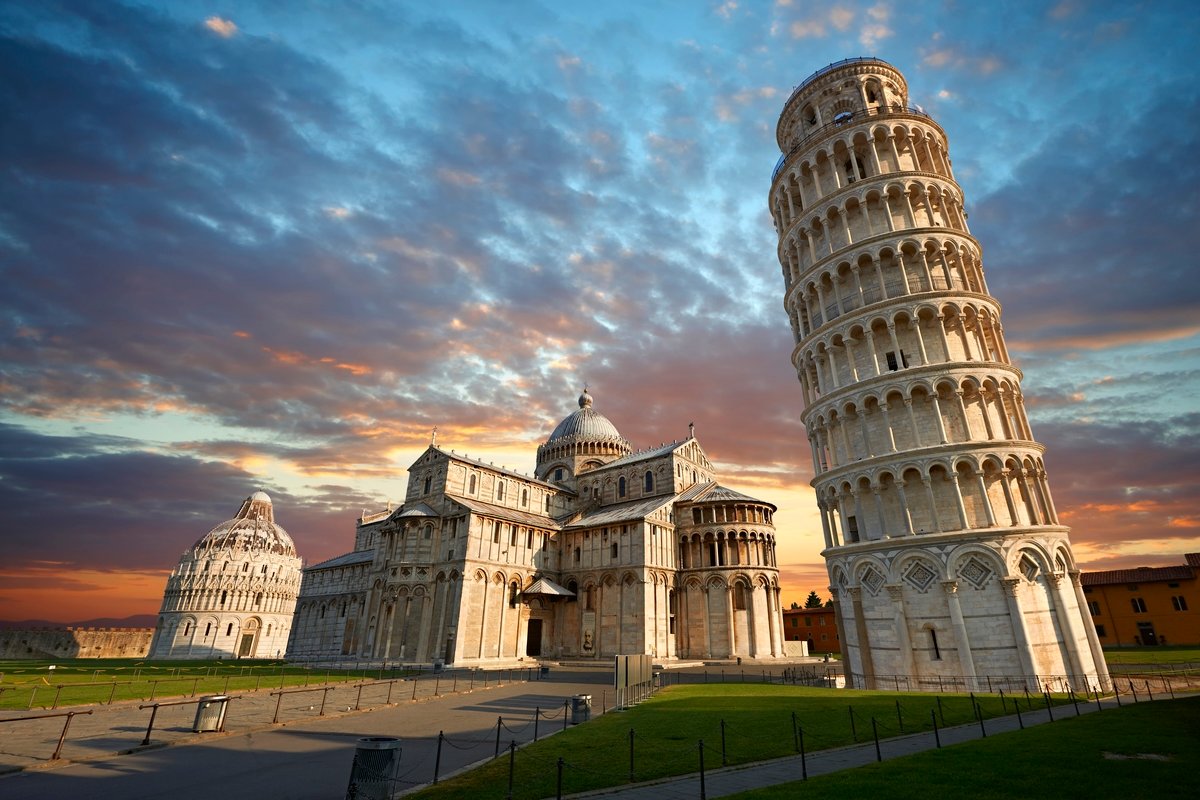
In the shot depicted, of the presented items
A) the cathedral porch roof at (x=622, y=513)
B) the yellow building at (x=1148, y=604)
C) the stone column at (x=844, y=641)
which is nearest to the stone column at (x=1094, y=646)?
the stone column at (x=844, y=641)

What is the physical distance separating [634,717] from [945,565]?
16.2 meters

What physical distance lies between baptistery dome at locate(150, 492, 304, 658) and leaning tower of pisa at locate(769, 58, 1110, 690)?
9757cm

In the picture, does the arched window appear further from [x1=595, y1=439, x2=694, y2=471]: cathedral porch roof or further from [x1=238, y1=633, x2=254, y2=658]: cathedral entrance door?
[x1=238, y1=633, x2=254, y2=658]: cathedral entrance door

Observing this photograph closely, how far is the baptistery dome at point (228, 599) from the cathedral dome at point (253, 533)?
6.0 inches

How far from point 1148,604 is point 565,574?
5785 cm

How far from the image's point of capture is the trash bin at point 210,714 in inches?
610

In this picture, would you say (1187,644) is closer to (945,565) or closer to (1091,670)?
(1091,670)

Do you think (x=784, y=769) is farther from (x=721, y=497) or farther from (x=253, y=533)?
(x=253, y=533)

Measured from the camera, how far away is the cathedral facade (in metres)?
46.2

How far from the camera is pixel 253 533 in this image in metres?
100

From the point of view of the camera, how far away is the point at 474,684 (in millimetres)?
29469

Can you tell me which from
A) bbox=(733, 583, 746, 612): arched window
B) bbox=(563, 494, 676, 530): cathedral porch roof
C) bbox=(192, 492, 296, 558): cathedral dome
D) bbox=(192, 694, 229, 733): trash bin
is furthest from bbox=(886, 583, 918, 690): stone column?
bbox=(192, 492, 296, 558): cathedral dome

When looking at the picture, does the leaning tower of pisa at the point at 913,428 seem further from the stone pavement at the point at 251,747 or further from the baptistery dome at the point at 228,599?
the baptistery dome at the point at 228,599

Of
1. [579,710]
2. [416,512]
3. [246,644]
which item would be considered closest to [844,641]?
[579,710]
